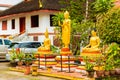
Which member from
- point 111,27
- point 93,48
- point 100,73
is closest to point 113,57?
point 100,73

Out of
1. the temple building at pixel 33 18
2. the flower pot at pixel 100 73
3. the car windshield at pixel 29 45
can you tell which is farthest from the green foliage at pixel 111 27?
the temple building at pixel 33 18

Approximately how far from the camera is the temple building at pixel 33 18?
33.6 metres

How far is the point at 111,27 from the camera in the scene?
14.0 meters

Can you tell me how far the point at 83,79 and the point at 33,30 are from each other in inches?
899

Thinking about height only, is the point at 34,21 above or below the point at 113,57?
above

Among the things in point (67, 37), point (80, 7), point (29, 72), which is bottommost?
point (29, 72)

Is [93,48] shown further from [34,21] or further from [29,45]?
[34,21]

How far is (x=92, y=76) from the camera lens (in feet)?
42.0

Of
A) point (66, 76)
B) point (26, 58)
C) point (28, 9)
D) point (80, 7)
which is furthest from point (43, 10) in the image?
point (66, 76)

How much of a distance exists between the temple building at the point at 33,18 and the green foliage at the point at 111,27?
18.2 meters

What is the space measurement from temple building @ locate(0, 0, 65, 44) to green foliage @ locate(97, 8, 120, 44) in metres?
18.2

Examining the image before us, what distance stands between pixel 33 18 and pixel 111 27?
2238cm

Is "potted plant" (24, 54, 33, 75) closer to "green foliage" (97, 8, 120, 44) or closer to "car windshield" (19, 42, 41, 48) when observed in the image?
"green foliage" (97, 8, 120, 44)

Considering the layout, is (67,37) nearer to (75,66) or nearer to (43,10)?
(75,66)
